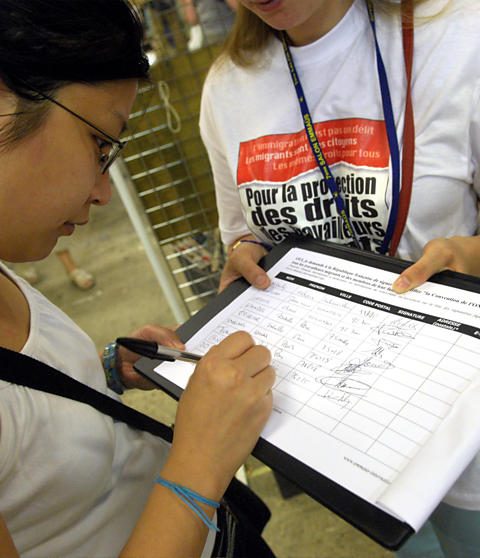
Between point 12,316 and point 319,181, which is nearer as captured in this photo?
point 12,316

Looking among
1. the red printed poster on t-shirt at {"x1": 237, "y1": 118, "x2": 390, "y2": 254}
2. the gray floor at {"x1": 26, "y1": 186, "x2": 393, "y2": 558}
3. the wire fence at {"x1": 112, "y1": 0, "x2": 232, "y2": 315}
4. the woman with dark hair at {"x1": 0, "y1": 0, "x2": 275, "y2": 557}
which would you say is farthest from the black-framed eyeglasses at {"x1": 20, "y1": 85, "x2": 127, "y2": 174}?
the gray floor at {"x1": 26, "y1": 186, "x2": 393, "y2": 558}

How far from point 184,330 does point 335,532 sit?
1.10 m

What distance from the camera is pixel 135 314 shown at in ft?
8.90

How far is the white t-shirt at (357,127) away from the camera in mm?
722

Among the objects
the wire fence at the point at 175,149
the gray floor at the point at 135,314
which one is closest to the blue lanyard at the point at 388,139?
the wire fence at the point at 175,149

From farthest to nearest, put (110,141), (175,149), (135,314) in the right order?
1. (135,314)
2. (175,149)
3. (110,141)

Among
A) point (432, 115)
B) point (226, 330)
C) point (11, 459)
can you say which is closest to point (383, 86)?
point (432, 115)

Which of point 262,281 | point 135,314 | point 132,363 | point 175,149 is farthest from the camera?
point 135,314

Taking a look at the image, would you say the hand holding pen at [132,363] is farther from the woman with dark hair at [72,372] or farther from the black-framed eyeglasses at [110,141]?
the black-framed eyeglasses at [110,141]

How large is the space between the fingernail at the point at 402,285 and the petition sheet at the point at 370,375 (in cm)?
1

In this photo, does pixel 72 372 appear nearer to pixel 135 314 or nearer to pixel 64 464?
pixel 64 464

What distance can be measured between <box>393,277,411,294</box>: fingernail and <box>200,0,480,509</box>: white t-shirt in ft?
0.67

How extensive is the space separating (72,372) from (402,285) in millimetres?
525

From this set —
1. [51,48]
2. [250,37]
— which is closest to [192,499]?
[51,48]
